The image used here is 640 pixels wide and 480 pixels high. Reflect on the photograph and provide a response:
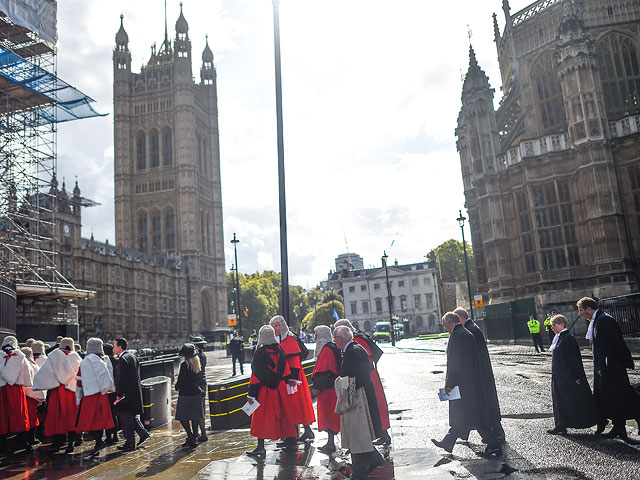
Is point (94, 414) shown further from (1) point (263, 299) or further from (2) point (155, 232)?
(1) point (263, 299)

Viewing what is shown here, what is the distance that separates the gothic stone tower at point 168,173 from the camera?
299ft

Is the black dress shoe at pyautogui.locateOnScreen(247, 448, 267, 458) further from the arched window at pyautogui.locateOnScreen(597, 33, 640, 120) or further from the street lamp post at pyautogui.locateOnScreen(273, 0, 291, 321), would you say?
the arched window at pyautogui.locateOnScreen(597, 33, 640, 120)

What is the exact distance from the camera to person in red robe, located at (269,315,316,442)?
8375mm

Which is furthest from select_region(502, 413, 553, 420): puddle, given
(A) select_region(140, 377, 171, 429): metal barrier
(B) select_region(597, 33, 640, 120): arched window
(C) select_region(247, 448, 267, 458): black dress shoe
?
(B) select_region(597, 33, 640, 120): arched window

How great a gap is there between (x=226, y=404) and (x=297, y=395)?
9.42ft

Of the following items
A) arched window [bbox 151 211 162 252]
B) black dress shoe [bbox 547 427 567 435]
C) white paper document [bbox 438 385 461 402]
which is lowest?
black dress shoe [bbox 547 427 567 435]

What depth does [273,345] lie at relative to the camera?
27.6 feet

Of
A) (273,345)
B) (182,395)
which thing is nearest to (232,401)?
(182,395)

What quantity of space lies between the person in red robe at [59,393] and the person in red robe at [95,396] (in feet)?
1.47

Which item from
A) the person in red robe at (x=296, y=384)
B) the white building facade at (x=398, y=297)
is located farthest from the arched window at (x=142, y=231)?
the person in red robe at (x=296, y=384)

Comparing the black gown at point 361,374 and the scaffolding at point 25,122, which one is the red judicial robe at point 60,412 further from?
the scaffolding at point 25,122

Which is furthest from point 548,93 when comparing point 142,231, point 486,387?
point 142,231

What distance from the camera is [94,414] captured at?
9180 mm

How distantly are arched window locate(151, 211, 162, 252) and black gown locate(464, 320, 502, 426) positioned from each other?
8838cm
